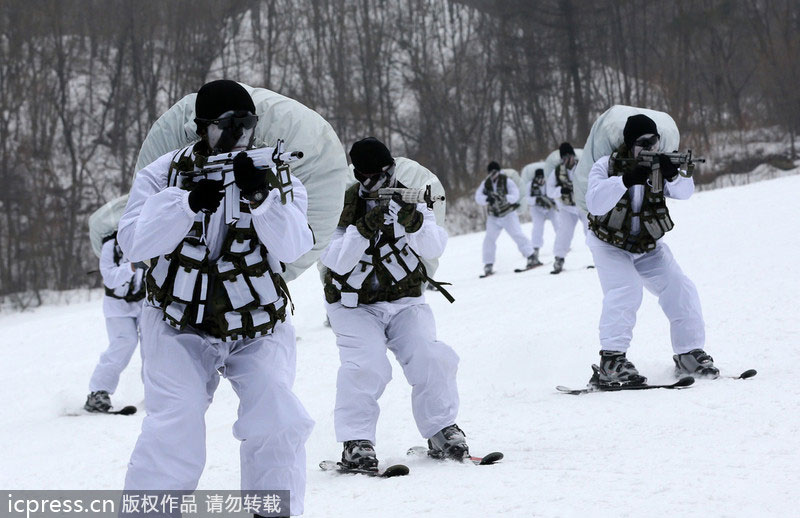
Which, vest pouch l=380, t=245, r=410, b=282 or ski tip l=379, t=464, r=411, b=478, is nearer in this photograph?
ski tip l=379, t=464, r=411, b=478

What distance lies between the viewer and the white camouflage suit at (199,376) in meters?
3.18

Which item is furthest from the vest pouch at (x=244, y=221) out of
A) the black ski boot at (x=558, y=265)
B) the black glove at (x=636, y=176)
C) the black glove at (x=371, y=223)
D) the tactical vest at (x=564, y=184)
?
the tactical vest at (x=564, y=184)

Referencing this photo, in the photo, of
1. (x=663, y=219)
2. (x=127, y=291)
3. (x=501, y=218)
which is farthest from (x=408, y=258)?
(x=501, y=218)

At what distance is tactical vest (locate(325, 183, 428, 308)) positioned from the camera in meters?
5.06

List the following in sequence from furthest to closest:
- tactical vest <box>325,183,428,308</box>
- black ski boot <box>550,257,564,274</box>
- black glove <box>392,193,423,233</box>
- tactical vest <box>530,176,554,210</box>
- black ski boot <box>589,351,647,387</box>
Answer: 1. tactical vest <box>530,176,554,210</box>
2. black ski boot <box>550,257,564,274</box>
3. black ski boot <box>589,351,647,387</box>
4. tactical vest <box>325,183,428,308</box>
5. black glove <box>392,193,423,233</box>

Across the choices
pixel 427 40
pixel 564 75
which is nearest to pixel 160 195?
pixel 564 75

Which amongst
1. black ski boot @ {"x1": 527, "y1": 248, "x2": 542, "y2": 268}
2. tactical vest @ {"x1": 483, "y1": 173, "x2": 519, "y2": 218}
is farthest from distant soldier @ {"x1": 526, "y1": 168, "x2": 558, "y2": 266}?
tactical vest @ {"x1": 483, "y1": 173, "x2": 519, "y2": 218}

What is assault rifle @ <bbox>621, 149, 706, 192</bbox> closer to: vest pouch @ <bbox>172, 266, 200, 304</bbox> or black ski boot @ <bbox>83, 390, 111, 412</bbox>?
vest pouch @ <bbox>172, 266, 200, 304</bbox>

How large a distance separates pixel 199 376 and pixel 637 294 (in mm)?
3938

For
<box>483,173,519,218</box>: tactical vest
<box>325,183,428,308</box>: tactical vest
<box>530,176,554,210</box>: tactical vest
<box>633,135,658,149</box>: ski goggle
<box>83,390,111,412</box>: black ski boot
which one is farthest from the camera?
<box>530,176,554,210</box>: tactical vest

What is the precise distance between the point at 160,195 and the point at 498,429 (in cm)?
313

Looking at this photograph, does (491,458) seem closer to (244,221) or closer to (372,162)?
(372,162)

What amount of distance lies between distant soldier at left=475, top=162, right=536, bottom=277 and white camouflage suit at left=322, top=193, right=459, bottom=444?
997 cm

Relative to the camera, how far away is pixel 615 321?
637cm
